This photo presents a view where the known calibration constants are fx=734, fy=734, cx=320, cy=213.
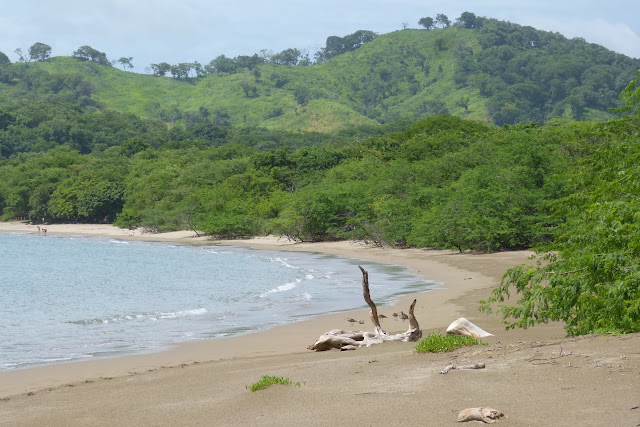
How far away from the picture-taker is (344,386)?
822 centimetres

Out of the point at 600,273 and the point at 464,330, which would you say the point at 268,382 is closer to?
the point at 464,330

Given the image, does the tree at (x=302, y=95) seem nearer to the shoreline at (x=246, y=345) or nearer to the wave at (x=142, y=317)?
the shoreline at (x=246, y=345)

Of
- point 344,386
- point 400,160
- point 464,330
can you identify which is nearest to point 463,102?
point 400,160

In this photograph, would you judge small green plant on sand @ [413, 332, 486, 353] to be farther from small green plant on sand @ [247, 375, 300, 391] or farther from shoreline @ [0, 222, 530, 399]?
shoreline @ [0, 222, 530, 399]

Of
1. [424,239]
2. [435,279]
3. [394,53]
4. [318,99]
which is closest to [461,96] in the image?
[318,99]

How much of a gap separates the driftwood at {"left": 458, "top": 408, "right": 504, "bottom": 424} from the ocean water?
8.62m

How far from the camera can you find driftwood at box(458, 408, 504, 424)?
625 cm

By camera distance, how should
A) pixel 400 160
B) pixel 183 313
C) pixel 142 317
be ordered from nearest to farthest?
pixel 142 317 < pixel 183 313 < pixel 400 160

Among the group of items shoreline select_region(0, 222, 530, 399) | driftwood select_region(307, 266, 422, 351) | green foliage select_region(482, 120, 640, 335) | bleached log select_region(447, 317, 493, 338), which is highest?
green foliage select_region(482, 120, 640, 335)

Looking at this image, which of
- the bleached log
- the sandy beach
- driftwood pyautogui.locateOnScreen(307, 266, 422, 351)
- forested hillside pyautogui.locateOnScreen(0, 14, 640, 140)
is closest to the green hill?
forested hillside pyautogui.locateOnScreen(0, 14, 640, 140)

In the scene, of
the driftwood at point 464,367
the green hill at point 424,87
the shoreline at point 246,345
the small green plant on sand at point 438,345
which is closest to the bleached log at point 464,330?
the small green plant on sand at point 438,345

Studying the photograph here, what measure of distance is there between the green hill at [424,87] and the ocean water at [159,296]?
10733 centimetres

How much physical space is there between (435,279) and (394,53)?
176 metres

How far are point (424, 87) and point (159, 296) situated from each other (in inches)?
6213
